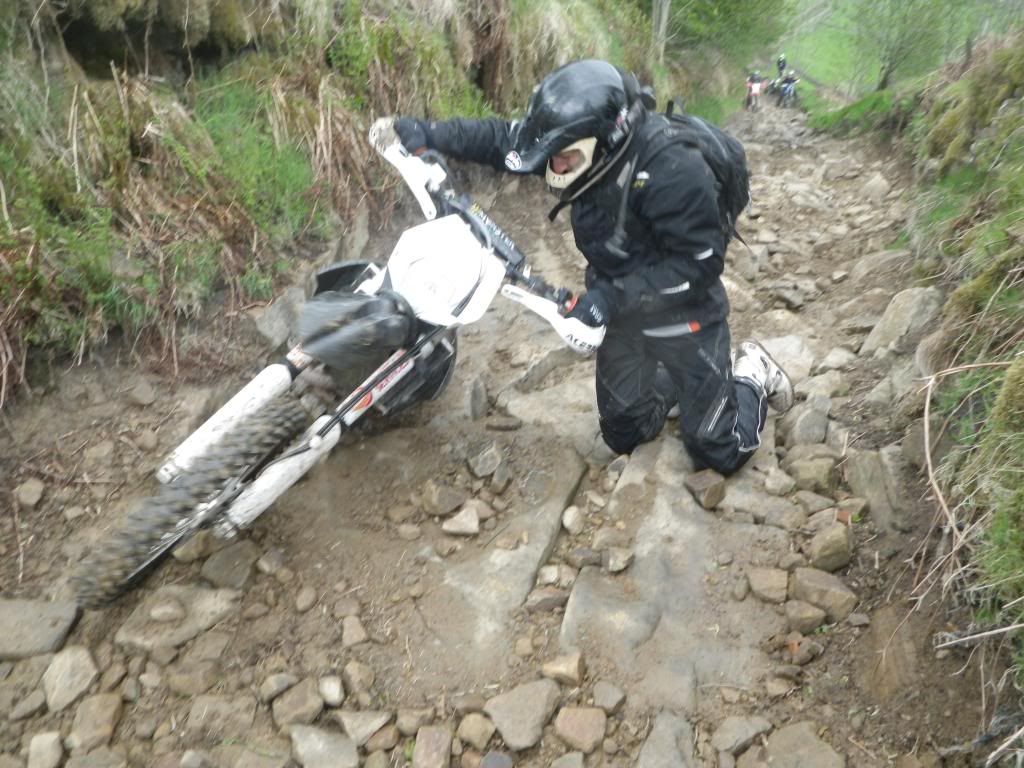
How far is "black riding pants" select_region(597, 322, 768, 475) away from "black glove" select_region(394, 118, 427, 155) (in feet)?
4.27

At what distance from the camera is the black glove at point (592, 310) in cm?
283

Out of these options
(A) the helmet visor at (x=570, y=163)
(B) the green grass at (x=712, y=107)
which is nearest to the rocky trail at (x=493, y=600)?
(A) the helmet visor at (x=570, y=163)

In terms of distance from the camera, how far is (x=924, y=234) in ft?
15.5

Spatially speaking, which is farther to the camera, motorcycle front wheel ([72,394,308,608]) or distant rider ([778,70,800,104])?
distant rider ([778,70,800,104])

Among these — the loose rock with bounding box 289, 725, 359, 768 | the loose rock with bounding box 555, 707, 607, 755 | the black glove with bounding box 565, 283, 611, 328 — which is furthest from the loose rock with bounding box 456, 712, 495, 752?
the black glove with bounding box 565, 283, 611, 328

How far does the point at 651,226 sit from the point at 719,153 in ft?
1.32

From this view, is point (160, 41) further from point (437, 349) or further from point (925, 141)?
point (925, 141)

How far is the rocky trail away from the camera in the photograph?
7.55ft

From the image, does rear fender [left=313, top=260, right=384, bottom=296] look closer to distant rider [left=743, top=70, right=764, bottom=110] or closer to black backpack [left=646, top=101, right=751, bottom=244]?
black backpack [left=646, top=101, right=751, bottom=244]

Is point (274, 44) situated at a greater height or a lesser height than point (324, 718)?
greater

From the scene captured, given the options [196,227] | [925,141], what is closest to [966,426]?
[196,227]

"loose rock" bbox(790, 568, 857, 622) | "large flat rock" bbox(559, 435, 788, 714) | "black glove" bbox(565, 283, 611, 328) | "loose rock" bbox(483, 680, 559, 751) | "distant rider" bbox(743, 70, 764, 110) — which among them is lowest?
"distant rider" bbox(743, 70, 764, 110)

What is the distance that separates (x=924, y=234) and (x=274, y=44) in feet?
15.0

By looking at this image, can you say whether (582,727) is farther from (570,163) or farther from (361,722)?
(570,163)
